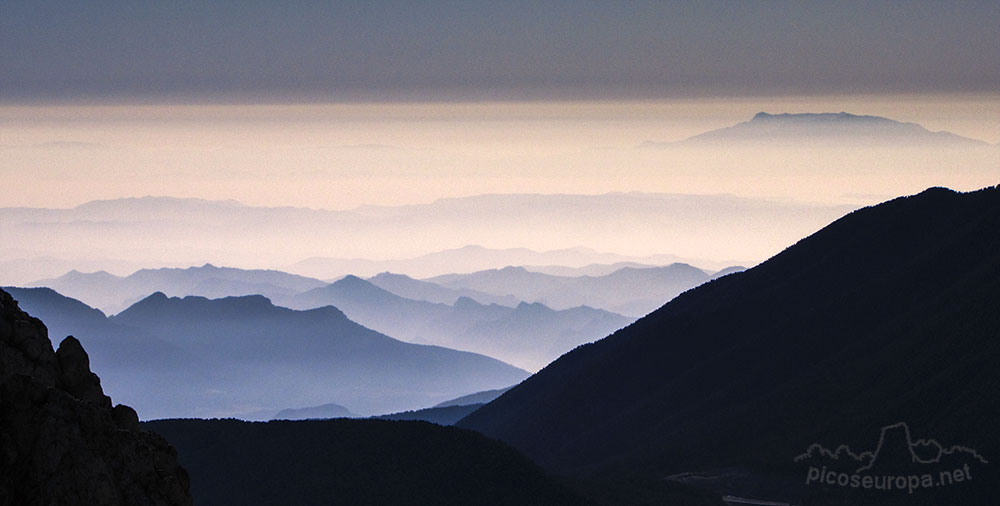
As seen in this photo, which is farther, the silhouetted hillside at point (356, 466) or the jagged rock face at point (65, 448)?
the silhouetted hillside at point (356, 466)

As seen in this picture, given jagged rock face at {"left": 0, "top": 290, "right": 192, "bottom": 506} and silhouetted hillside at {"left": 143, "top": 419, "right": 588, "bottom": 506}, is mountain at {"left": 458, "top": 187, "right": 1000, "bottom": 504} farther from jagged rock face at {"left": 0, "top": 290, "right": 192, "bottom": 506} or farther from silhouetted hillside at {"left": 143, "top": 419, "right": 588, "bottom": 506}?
jagged rock face at {"left": 0, "top": 290, "right": 192, "bottom": 506}

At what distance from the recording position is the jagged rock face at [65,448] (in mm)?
37125

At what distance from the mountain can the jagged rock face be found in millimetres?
92195

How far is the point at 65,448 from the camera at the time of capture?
124 feet

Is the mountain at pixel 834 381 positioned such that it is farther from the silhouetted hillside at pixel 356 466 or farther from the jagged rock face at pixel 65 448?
the jagged rock face at pixel 65 448

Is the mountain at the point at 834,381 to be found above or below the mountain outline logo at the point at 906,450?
above

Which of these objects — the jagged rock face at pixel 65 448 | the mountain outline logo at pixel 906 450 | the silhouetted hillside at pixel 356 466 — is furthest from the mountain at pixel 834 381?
the jagged rock face at pixel 65 448

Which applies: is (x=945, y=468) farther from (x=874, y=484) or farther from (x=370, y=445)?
(x=370, y=445)

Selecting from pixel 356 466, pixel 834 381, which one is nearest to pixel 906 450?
pixel 834 381

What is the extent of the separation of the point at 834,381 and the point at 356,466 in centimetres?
6731

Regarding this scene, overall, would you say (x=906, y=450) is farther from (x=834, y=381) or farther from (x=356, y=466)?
(x=356, y=466)

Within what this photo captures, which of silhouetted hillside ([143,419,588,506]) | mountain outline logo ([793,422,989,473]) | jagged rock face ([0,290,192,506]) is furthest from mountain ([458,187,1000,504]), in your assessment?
jagged rock face ([0,290,192,506])

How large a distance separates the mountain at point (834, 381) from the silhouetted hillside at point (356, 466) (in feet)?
91.5

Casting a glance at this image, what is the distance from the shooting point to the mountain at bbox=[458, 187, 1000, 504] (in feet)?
452
